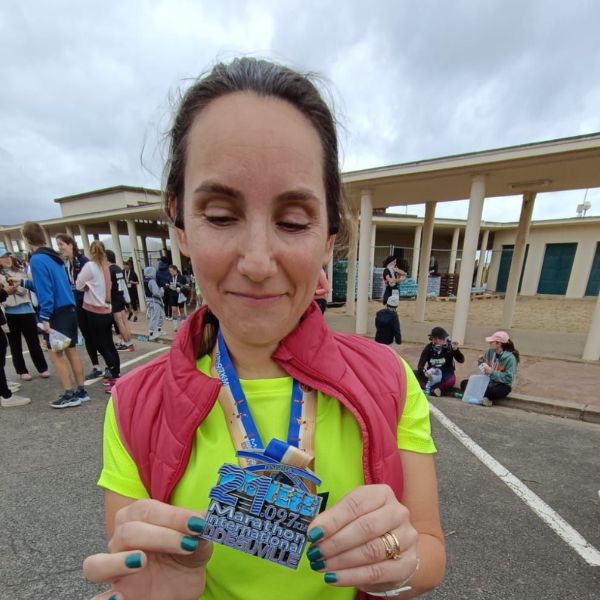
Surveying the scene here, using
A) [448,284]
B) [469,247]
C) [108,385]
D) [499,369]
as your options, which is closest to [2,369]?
[108,385]

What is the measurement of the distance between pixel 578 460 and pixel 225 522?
416cm

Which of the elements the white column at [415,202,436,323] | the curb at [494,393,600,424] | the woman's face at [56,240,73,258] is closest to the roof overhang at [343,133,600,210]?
the white column at [415,202,436,323]

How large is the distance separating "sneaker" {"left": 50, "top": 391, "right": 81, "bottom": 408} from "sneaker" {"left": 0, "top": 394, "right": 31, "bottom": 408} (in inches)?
18.2

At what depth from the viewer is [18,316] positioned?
497cm

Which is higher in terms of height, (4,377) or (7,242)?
(7,242)

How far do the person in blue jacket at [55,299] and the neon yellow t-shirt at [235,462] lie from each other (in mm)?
4013

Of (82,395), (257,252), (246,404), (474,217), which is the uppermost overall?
(474,217)

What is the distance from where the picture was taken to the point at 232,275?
81cm

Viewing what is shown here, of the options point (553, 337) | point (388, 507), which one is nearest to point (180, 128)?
point (388, 507)

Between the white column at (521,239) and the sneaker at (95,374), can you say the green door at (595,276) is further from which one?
the sneaker at (95,374)

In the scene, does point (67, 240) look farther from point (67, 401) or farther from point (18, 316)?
point (67, 401)

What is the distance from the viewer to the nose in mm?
774

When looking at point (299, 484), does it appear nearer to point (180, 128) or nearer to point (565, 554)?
point (180, 128)

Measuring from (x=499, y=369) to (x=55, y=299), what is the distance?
6.33 metres
